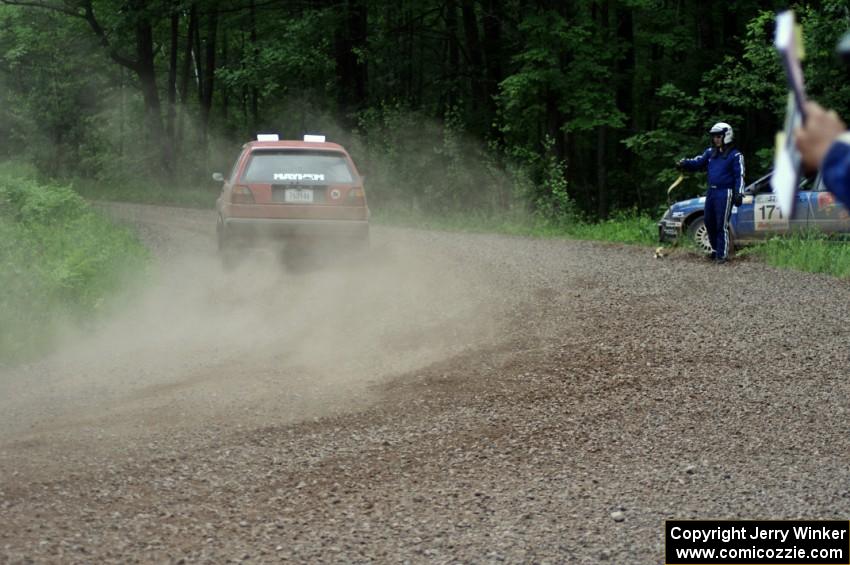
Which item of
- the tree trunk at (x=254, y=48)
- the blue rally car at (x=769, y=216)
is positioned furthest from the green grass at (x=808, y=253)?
the tree trunk at (x=254, y=48)

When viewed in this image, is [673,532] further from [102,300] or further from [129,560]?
[102,300]

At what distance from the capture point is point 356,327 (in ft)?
39.7

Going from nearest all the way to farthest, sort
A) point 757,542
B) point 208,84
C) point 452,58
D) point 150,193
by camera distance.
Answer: point 757,542
point 150,193
point 452,58
point 208,84

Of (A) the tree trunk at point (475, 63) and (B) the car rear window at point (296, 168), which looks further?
(A) the tree trunk at point (475, 63)

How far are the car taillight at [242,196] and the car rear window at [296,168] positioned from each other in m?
0.16

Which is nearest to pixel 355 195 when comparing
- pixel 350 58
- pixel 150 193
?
pixel 350 58

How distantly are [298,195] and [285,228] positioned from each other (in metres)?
0.53

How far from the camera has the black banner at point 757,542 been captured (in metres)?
5.02

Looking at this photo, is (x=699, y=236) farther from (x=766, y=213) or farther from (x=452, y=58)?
(x=452, y=58)

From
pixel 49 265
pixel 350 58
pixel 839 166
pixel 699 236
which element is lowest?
pixel 699 236

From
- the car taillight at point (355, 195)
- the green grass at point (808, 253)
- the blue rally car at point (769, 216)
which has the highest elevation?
the car taillight at point (355, 195)

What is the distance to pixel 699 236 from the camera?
62.3 feet

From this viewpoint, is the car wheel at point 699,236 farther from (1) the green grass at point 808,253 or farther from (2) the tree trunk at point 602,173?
(2) the tree trunk at point 602,173

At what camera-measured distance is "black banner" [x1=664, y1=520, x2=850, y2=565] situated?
16.5ft
